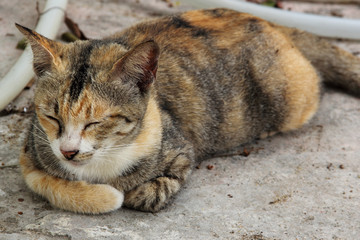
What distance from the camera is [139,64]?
3.69 meters

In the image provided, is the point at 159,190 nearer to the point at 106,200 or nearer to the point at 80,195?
the point at 106,200

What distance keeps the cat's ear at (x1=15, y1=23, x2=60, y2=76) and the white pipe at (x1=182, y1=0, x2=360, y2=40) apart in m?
3.48

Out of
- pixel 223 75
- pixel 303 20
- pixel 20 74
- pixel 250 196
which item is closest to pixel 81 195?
pixel 250 196

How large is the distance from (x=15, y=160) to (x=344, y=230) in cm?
267

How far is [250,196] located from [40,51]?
1957 millimetres

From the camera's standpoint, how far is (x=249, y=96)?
5.06 meters

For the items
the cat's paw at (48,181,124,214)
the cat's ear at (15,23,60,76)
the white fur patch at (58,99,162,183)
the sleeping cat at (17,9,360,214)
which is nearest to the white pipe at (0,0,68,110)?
the sleeping cat at (17,9,360,214)

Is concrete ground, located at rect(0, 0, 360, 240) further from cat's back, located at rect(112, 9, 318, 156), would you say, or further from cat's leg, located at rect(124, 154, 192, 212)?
cat's back, located at rect(112, 9, 318, 156)

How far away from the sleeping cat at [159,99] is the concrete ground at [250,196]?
0.13 metres

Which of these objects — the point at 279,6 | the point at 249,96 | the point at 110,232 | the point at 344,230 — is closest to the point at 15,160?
the point at 110,232

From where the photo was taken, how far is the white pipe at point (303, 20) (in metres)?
6.82

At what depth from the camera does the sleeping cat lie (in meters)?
3.67

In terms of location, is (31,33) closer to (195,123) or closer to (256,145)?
Answer: (195,123)

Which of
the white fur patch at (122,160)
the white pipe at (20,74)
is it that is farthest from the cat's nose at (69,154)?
the white pipe at (20,74)
